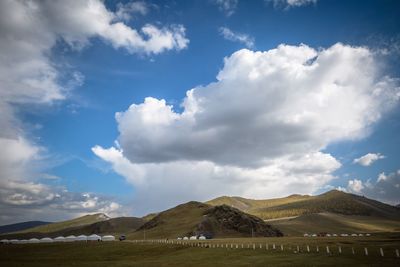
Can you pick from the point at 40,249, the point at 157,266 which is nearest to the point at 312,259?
the point at 157,266

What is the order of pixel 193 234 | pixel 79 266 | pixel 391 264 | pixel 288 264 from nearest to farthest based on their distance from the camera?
1. pixel 391 264
2. pixel 288 264
3. pixel 79 266
4. pixel 193 234

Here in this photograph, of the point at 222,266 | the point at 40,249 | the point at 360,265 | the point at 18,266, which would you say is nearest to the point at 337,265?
the point at 360,265

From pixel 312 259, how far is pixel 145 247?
53.9 meters

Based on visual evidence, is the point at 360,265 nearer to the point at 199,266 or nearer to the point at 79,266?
the point at 199,266

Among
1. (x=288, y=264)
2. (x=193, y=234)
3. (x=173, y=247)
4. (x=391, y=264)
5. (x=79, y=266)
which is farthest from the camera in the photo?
(x=193, y=234)

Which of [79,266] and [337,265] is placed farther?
[79,266]

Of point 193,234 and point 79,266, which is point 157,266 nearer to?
point 79,266

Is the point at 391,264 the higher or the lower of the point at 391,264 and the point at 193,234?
the lower

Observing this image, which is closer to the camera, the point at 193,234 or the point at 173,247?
the point at 173,247

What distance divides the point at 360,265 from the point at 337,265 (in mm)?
2280

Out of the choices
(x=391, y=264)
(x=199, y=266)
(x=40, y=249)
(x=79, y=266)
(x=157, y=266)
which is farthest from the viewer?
(x=40, y=249)

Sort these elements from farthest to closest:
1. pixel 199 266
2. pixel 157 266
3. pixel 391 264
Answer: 1. pixel 157 266
2. pixel 199 266
3. pixel 391 264

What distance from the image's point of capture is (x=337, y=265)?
3991 cm

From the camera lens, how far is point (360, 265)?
128ft
